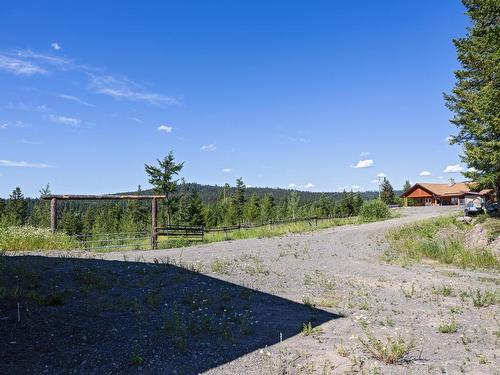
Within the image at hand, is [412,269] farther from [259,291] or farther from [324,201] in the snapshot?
[324,201]

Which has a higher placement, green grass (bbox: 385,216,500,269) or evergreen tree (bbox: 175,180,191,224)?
evergreen tree (bbox: 175,180,191,224)

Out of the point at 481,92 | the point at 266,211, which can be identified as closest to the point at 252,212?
the point at 266,211

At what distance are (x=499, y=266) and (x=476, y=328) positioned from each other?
9539 mm

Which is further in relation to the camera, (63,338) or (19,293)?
(19,293)

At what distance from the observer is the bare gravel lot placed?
5.48 metres

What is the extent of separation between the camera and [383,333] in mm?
6840

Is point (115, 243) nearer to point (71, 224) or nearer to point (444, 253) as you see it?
point (444, 253)

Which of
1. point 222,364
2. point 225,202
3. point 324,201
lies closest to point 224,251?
point 222,364

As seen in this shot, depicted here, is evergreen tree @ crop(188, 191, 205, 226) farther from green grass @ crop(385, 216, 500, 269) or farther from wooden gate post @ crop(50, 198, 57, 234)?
wooden gate post @ crop(50, 198, 57, 234)

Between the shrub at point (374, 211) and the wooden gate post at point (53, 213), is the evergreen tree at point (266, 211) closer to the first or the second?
the shrub at point (374, 211)

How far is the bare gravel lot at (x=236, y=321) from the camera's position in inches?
216

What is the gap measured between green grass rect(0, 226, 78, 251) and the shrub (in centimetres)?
3493

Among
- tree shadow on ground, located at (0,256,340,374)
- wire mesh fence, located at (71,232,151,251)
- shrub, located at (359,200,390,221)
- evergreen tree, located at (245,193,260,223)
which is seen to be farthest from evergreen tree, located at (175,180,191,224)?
tree shadow on ground, located at (0,256,340,374)

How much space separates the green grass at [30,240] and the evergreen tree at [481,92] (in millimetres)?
20092
